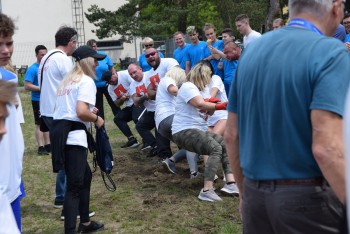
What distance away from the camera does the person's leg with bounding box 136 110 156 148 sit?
8.84 metres

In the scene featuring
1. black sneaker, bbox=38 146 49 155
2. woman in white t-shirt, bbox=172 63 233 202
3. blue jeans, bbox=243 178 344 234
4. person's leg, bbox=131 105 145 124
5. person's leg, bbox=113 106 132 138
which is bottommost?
black sneaker, bbox=38 146 49 155

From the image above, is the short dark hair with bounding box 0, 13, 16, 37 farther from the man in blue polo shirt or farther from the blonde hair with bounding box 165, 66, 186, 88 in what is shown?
the blonde hair with bounding box 165, 66, 186, 88

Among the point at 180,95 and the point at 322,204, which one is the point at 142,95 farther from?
the point at 322,204

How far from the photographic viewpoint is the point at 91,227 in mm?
5551

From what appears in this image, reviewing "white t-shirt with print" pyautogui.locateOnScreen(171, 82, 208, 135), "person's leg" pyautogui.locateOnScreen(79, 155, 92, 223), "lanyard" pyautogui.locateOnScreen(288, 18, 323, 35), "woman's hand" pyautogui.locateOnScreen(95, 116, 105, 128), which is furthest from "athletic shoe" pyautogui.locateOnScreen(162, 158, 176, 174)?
"lanyard" pyautogui.locateOnScreen(288, 18, 323, 35)

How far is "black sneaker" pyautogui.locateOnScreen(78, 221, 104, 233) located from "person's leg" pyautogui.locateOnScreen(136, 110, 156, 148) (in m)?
3.34

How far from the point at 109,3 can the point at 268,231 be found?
156 feet

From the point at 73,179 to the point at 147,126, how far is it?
12.6ft

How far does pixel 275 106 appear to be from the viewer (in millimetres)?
2451

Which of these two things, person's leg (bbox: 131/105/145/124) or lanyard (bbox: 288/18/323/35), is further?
person's leg (bbox: 131/105/145/124)

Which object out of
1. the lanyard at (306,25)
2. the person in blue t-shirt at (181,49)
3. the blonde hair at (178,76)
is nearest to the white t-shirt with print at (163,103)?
the blonde hair at (178,76)

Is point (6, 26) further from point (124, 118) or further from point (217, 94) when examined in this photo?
point (124, 118)

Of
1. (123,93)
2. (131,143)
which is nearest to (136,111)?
(123,93)

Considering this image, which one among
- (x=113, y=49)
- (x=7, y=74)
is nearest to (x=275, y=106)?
(x=7, y=74)
